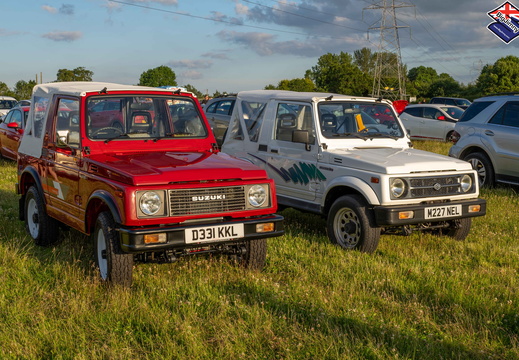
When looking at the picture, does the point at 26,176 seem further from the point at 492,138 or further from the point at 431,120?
the point at 431,120

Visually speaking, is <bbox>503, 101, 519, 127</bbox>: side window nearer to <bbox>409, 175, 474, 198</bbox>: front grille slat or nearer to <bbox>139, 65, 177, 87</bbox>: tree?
<bbox>409, 175, 474, 198</bbox>: front grille slat

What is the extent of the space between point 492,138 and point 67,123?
25.5ft

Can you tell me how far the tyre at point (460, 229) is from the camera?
7.73 meters

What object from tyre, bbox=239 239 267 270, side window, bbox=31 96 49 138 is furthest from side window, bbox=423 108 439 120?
tyre, bbox=239 239 267 270

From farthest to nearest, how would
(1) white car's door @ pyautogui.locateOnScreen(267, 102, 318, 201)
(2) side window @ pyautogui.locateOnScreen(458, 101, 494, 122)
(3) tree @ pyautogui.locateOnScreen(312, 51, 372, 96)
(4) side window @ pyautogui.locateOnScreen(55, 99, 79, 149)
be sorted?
(3) tree @ pyautogui.locateOnScreen(312, 51, 372, 96), (2) side window @ pyautogui.locateOnScreen(458, 101, 494, 122), (1) white car's door @ pyautogui.locateOnScreen(267, 102, 318, 201), (4) side window @ pyautogui.locateOnScreen(55, 99, 79, 149)

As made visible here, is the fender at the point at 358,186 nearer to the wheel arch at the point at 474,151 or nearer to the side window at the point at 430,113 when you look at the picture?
the wheel arch at the point at 474,151

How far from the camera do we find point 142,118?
6.71m

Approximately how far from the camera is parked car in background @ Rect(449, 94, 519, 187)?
35.9 feet

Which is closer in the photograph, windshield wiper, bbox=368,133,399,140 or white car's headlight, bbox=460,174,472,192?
white car's headlight, bbox=460,174,472,192

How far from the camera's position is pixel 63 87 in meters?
7.15

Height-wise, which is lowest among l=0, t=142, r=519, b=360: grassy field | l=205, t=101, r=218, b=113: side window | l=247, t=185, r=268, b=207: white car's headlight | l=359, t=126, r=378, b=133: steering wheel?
l=0, t=142, r=519, b=360: grassy field

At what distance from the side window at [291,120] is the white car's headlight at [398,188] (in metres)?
1.39

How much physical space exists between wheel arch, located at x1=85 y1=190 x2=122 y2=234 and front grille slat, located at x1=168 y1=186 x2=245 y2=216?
483mm

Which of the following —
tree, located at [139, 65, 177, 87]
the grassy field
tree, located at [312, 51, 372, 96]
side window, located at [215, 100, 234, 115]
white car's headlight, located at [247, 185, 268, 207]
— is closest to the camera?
the grassy field
